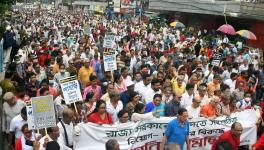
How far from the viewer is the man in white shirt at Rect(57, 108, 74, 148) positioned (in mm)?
7269

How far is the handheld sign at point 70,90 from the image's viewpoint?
8523 mm

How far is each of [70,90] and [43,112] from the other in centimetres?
141

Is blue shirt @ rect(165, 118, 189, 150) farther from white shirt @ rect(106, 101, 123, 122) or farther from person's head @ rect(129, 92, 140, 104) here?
person's head @ rect(129, 92, 140, 104)

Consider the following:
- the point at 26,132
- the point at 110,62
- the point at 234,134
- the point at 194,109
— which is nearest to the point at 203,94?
the point at 194,109

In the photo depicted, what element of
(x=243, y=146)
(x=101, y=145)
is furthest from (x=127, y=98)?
(x=243, y=146)

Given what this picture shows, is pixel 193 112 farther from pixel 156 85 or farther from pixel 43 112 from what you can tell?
pixel 43 112

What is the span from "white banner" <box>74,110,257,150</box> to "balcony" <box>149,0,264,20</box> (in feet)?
78.8

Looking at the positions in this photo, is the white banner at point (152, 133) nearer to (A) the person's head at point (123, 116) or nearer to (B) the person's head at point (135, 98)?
(A) the person's head at point (123, 116)

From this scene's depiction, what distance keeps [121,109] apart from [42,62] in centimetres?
800

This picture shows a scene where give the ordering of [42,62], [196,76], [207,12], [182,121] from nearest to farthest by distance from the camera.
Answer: [182,121]
[196,76]
[42,62]
[207,12]

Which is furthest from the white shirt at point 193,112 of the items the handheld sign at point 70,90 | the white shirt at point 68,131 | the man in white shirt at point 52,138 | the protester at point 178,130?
the man in white shirt at point 52,138

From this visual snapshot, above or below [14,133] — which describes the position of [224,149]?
above

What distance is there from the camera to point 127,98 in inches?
383

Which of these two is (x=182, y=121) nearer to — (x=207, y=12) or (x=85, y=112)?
(x=85, y=112)
